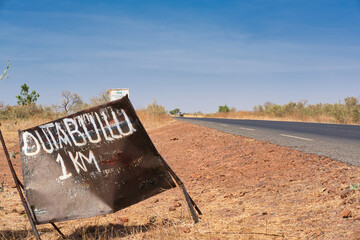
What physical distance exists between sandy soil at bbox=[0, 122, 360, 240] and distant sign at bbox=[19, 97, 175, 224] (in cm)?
44

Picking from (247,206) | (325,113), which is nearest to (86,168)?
(247,206)

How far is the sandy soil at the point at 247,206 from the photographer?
324 cm

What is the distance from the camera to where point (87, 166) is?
141 inches

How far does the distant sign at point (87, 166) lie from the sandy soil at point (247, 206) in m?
0.44

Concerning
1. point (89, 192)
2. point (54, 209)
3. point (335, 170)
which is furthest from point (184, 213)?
point (335, 170)

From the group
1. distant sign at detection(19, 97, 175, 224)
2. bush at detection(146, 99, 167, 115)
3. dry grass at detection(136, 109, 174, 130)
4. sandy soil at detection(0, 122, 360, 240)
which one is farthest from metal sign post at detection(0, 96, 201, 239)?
bush at detection(146, 99, 167, 115)

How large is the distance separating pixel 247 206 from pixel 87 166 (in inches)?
81.8

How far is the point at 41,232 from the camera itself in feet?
14.9

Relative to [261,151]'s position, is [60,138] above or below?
above

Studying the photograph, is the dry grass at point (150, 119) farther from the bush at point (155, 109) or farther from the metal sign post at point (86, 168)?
the metal sign post at point (86, 168)

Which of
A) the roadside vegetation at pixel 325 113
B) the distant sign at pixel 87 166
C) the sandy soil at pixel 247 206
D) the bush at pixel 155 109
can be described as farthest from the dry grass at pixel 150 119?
the distant sign at pixel 87 166

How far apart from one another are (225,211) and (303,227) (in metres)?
1.22

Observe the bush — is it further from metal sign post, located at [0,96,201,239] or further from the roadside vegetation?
metal sign post, located at [0,96,201,239]

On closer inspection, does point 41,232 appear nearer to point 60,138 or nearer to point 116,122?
point 60,138
